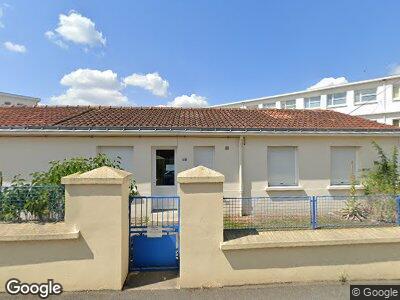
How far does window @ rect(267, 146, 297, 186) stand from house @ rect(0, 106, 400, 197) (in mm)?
36

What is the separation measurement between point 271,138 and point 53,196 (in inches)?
290

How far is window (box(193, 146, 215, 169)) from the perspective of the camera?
10.1 m

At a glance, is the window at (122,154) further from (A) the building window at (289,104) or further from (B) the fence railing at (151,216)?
(A) the building window at (289,104)

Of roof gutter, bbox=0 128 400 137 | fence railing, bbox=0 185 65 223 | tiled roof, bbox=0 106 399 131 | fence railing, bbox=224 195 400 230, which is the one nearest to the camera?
fence railing, bbox=0 185 65 223

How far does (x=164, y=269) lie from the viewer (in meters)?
5.31

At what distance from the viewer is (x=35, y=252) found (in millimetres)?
4566

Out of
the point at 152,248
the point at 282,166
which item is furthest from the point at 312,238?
the point at 282,166

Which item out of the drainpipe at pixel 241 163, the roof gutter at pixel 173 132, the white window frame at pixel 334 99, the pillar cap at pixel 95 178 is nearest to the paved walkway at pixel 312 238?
the pillar cap at pixel 95 178

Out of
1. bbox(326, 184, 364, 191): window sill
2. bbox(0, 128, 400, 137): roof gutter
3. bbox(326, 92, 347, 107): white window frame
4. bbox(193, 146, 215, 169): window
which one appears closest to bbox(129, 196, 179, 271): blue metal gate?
bbox(0, 128, 400, 137): roof gutter

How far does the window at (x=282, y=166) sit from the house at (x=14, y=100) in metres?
34.7

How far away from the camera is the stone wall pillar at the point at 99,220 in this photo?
15.2ft

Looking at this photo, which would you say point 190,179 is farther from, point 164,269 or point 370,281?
point 370,281

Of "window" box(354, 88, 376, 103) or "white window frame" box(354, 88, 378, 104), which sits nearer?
"white window frame" box(354, 88, 378, 104)

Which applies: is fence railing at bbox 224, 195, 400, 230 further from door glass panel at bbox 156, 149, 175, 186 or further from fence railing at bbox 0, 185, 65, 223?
door glass panel at bbox 156, 149, 175, 186
